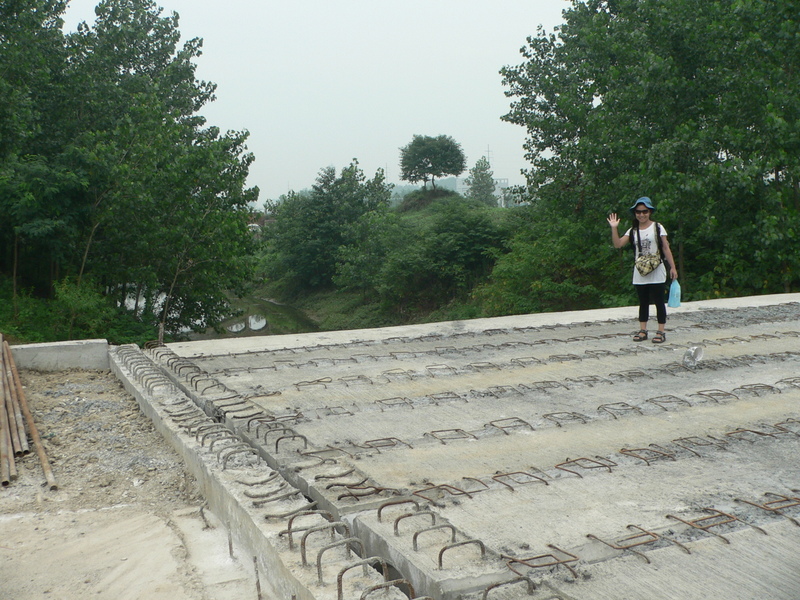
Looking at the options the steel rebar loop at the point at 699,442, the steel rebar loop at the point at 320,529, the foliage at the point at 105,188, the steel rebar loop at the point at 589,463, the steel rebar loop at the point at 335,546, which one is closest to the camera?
the steel rebar loop at the point at 335,546

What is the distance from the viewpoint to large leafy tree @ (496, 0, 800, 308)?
1451cm

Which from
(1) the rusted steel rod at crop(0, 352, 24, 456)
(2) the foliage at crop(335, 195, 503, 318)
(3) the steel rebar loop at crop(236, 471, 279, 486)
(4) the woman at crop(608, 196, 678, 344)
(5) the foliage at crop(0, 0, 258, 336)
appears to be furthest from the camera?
(2) the foliage at crop(335, 195, 503, 318)

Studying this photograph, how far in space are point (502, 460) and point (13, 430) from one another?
328 centimetres

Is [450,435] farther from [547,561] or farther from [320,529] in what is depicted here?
[547,561]

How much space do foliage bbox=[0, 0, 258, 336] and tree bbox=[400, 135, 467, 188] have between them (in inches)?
1552

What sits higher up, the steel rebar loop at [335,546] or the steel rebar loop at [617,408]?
the steel rebar loop at [617,408]

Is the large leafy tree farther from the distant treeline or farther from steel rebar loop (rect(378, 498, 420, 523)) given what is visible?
steel rebar loop (rect(378, 498, 420, 523))

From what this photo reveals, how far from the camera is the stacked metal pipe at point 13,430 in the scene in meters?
4.46

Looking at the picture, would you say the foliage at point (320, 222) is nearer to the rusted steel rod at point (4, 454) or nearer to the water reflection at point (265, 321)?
the water reflection at point (265, 321)

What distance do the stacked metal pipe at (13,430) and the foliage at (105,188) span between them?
12032 mm

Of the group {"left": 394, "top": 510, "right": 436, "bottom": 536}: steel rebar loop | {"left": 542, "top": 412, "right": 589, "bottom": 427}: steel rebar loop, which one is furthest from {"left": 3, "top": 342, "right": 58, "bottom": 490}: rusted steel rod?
{"left": 542, "top": 412, "right": 589, "bottom": 427}: steel rebar loop

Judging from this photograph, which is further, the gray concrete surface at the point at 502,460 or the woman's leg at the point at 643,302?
the woman's leg at the point at 643,302

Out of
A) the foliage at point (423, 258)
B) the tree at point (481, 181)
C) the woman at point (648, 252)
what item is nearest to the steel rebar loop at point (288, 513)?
the woman at point (648, 252)

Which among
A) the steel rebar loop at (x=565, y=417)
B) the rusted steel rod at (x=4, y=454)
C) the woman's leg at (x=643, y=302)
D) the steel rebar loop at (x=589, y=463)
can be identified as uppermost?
the woman's leg at (x=643, y=302)
